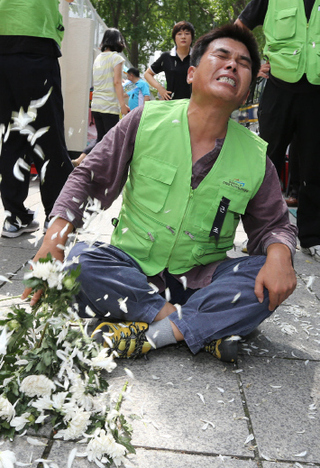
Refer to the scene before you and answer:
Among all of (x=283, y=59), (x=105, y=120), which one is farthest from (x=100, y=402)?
(x=105, y=120)

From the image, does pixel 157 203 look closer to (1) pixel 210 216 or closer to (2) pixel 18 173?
(1) pixel 210 216

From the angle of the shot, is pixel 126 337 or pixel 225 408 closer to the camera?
pixel 225 408

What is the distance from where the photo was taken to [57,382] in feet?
6.37

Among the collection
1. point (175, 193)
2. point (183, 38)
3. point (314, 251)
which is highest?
point (175, 193)

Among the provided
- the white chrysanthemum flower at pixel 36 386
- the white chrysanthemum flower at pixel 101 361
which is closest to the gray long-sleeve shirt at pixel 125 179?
the white chrysanthemum flower at pixel 101 361

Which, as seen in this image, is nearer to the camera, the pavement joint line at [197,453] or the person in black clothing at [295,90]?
the pavement joint line at [197,453]

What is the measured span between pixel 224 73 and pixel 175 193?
24.6 inches

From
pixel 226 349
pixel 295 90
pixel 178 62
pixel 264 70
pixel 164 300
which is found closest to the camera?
pixel 226 349

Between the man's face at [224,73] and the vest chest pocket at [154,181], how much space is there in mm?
406

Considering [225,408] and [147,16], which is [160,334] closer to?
[225,408]

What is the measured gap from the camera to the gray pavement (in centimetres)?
180

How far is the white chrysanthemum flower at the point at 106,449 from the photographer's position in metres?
1.69

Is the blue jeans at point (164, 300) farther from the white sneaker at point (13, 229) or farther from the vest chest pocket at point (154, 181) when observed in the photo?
the white sneaker at point (13, 229)

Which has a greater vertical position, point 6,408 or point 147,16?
point 6,408
